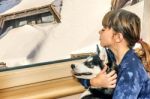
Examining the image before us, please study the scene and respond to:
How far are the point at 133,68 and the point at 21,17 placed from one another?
506 millimetres

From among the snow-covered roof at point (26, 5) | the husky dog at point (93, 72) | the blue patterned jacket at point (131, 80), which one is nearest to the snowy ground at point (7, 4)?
the snow-covered roof at point (26, 5)

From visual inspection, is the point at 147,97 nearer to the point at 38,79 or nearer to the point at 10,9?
the point at 38,79

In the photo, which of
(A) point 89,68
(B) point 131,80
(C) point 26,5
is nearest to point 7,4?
(C) point 26,5

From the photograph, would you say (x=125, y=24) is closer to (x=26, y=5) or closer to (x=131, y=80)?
(x=131, y=80)

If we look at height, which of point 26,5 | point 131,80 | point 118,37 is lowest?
point 131,80

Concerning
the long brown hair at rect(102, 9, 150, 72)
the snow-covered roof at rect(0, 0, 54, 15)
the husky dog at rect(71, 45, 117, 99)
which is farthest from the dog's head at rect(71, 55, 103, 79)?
the snow-covered roof at rect(0, 0, 54, 15)

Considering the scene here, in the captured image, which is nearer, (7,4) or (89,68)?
(89,68)

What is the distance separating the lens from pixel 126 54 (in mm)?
1195

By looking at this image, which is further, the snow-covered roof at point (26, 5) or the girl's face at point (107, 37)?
the snow-covered roof at point (26, 5)

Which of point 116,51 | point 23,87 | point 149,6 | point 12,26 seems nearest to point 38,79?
point 23,87

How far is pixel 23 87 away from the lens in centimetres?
144

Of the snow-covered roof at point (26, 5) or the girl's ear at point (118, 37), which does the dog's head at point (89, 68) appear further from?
the snow-covered roof at point (26, 5)

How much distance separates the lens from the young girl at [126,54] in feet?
3.70

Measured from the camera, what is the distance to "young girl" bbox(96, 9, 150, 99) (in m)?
1.13
